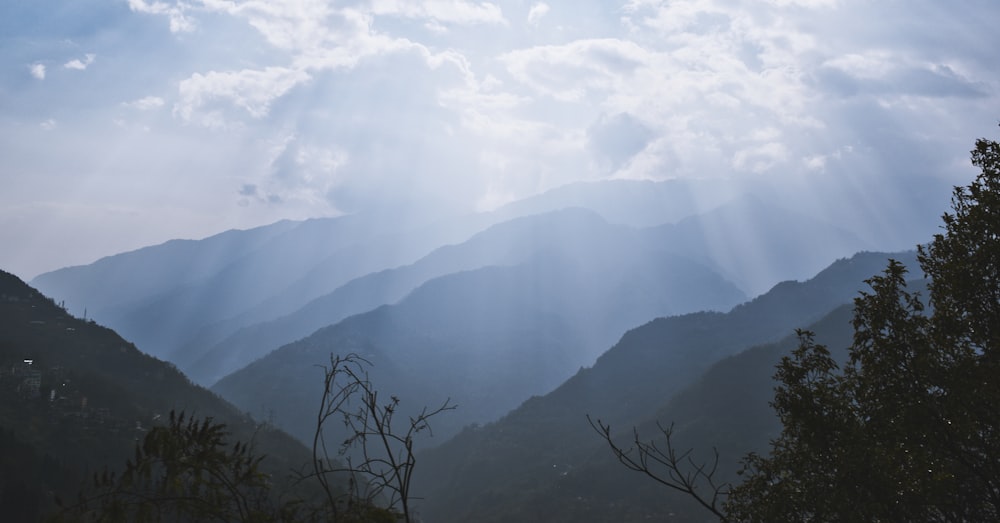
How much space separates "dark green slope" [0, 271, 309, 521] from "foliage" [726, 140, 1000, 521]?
184 ft

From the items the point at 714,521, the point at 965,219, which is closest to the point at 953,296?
the point at 965,219

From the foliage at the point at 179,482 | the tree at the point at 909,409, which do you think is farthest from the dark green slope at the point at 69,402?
the foliage at the point at 179,482

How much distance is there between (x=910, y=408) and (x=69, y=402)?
15107 cm

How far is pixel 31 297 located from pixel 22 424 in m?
96.9

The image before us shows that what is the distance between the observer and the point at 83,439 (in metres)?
118

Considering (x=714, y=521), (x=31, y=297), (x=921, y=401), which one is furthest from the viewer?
(x=31, y=297)

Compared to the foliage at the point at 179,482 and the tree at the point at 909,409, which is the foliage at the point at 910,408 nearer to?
the tree at the point at 909,409

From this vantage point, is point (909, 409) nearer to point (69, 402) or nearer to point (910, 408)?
point (910, 408)

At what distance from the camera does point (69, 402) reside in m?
130

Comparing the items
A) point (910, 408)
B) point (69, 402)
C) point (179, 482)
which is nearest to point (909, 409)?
point (910, 408)

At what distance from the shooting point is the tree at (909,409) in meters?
12.8

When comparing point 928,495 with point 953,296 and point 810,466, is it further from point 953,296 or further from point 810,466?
point 953,296

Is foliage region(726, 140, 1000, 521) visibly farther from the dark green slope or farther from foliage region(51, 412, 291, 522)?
the dark green slope

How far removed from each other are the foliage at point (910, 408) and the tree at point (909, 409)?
0.9 inches
